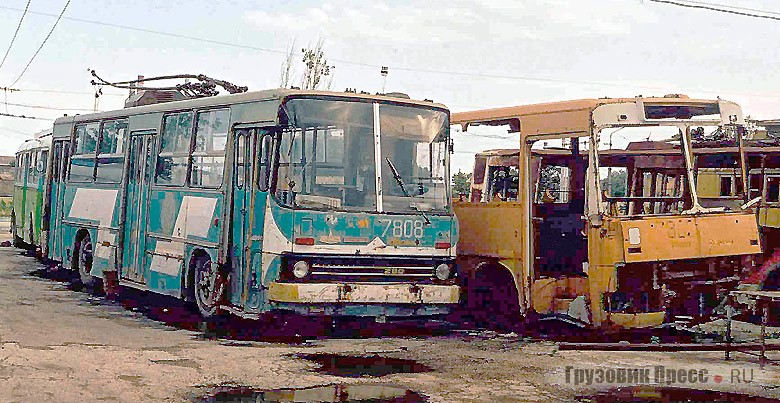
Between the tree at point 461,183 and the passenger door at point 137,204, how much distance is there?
4.48m

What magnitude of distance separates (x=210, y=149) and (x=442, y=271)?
11.3 feet

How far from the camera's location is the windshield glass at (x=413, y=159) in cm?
1240

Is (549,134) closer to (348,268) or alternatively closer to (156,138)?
(348,268)

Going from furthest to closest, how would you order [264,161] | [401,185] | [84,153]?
[84,153]
[401,185]
[264,161]

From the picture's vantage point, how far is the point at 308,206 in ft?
39.0

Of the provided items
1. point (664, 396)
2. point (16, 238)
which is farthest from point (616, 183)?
point (16, 238)

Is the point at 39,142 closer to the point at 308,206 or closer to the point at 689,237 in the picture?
the point at 308,206

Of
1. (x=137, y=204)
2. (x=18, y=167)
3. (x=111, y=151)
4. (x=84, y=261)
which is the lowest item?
(x=84, y=261)

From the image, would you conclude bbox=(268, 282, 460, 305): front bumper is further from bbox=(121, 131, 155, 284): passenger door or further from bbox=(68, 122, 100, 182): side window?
bbox=(68, 122, 100, 182): side window

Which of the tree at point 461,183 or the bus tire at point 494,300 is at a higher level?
the tree at point 461,183

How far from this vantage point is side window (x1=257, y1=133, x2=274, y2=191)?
39.5 feet

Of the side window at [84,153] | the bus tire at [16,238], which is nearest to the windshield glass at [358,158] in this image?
the side window at [84,153]

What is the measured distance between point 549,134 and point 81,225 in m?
9.07

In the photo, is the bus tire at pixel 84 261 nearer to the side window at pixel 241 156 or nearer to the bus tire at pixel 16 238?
the side window at pixel 241 156
